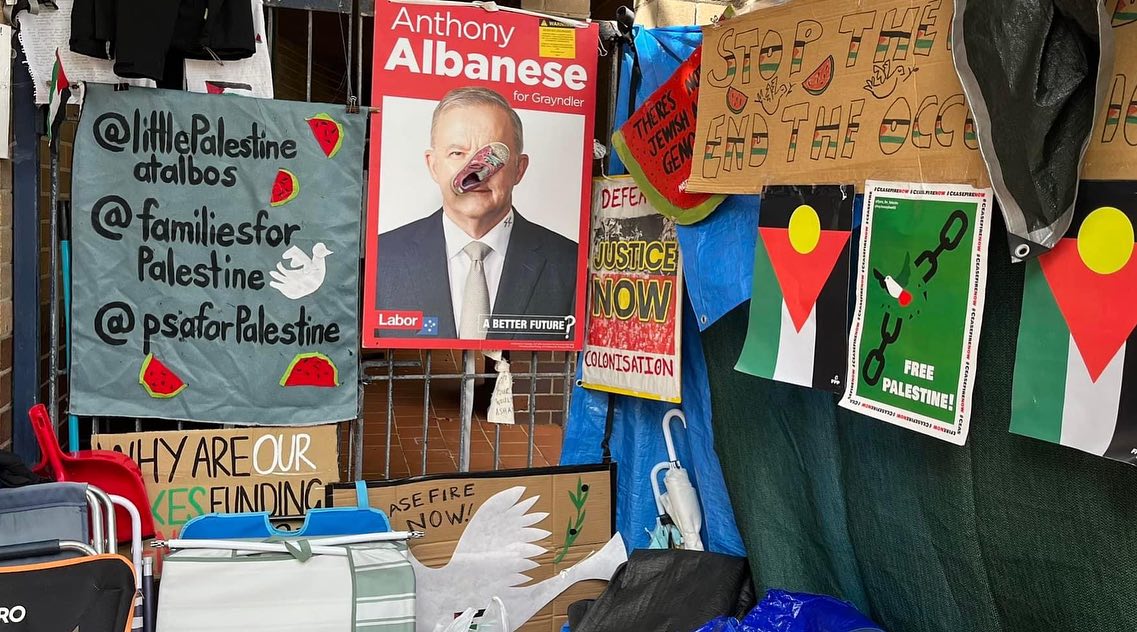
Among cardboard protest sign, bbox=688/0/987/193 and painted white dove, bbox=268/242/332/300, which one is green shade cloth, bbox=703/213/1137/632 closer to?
cardboard protest sign, bbox=688/0/987/193

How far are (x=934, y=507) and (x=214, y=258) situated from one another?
2.18 metres

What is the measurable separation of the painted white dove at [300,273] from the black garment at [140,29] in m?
0.66

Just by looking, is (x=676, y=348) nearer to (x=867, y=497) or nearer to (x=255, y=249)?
(x=867, y=497)

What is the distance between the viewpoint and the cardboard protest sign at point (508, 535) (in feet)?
10.6

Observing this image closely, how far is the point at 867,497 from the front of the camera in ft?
7.95

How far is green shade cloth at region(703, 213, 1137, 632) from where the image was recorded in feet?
6.12

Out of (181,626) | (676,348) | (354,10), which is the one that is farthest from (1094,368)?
(354,10)

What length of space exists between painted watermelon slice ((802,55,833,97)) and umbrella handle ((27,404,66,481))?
2277mm

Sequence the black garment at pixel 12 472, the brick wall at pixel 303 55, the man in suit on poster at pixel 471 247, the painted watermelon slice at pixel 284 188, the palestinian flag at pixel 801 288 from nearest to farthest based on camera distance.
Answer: the palestinian flag at pixel 801 288 → the black garment at pixel 12 472 → the painted watermelon slice at pixel 284 188 → the man in suit on poster at pixel 471 247 → the brick wall at pixel 303 55

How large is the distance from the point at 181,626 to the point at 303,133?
150cm

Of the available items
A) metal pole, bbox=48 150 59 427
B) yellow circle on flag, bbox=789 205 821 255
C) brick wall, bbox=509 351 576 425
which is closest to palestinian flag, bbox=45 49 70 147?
metal pole, bbox=48 150 59 427

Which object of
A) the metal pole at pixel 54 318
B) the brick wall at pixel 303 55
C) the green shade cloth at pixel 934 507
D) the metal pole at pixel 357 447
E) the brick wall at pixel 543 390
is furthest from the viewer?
the brick wall at pixel 303 55

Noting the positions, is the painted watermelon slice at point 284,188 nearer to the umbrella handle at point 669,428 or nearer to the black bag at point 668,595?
the umbrella handle at point 669,428

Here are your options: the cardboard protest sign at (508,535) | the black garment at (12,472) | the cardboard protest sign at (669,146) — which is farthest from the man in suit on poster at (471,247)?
the black garment at (12,472)
